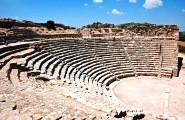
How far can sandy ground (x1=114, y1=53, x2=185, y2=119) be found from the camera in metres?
15.6

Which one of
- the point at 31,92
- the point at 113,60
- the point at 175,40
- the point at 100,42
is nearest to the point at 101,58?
the point at 113,60

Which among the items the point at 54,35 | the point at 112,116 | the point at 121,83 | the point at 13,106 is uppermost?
the point at 54,35

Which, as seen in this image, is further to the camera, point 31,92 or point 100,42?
point 100,42

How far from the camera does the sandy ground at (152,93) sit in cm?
1565

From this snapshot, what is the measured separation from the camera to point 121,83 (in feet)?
69.4

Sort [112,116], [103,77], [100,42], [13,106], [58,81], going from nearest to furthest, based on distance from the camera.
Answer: [13,106] < [112,116] < [58,81] < [103,77] < [100,42]

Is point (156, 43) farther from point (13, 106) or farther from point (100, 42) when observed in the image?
point (13, 106)

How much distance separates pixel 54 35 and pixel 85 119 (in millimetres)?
23017

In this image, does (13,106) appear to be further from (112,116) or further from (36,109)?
(112,116)

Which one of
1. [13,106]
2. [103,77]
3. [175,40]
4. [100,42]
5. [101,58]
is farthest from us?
[175,40]

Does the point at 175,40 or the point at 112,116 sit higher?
the point at 175,40

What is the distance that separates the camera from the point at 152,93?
737 inches

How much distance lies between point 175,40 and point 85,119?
23738mm

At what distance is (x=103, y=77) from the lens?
20812mm
